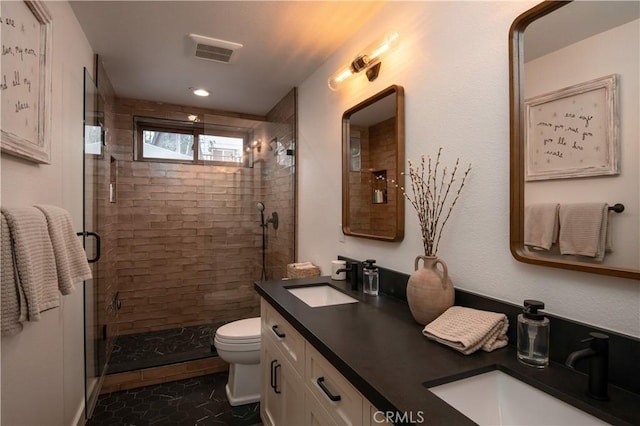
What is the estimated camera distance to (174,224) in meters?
3.38

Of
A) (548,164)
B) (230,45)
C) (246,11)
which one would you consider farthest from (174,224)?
(548,164)

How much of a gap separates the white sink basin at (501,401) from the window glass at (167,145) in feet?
10.9

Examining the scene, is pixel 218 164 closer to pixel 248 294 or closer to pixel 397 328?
pixel 248 294

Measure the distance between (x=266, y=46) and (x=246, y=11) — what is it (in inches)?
15.7

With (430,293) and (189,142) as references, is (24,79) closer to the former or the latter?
(430,293)

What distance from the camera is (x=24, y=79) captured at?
46.9 inches

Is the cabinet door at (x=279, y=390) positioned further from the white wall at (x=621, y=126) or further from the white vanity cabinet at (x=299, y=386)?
the white wall at (x=621, y=126)

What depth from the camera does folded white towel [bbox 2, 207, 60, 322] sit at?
1.00 meters

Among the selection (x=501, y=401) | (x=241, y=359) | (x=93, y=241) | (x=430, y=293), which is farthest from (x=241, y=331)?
(x=501, y=401)

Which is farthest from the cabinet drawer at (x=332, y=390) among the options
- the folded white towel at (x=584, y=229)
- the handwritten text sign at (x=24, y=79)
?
the handwritten text sign at (x=24, y=79)

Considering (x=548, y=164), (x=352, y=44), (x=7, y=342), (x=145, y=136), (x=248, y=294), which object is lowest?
(x=248, y=294)

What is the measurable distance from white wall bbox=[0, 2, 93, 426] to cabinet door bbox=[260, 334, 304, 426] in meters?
0.98

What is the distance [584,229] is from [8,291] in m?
1.72

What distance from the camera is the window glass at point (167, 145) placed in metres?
3.35
